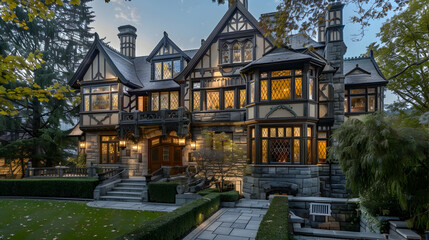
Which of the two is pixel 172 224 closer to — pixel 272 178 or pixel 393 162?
pixel 393 162

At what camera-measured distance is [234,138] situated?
54.2 feet

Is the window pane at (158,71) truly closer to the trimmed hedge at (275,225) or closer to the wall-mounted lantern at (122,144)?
the wall-mounted lantern at (122,144)

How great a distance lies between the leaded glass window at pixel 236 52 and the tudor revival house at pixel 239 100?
0.07 metres

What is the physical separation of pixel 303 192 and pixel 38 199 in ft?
52.3

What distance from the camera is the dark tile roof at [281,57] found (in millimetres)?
13780

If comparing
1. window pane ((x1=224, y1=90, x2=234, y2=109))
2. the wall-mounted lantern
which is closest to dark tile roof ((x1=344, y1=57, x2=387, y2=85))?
window pane ((x1=224, y1=90, x2=234, y2=109))

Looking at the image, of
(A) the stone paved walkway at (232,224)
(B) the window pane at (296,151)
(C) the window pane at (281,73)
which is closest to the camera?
(A) the stone paved walkway at (232,224)

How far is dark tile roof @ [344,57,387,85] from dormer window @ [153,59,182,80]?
12.4m

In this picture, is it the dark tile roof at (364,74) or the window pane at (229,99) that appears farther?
the window pane at (229,99)

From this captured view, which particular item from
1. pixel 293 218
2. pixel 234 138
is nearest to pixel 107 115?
pixel 234 138

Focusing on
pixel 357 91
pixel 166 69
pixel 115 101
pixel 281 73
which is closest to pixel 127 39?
pixel 166 69

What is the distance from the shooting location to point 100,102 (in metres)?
18.8

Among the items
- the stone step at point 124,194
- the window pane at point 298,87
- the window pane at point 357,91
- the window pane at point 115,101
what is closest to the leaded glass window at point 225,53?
the window pane at point 298,87

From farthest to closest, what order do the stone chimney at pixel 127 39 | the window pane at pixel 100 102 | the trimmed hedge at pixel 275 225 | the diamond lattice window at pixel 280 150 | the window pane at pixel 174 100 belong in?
the stone chimney at pixel 127 39, the window pane at pixel 174 100, the window pane at pixel 100 102, the diamond lattice window at pixel 280 150, the trimmed hedge at pixel 275 225
